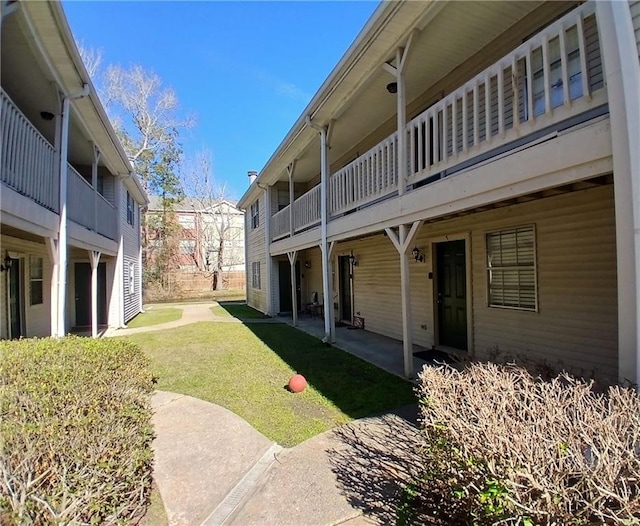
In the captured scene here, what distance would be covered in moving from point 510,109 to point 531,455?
562cm

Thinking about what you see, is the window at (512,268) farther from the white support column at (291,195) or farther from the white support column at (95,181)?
the white support column at (95,181)

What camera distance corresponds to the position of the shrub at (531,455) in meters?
1.71

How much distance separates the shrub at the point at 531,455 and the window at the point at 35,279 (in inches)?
404

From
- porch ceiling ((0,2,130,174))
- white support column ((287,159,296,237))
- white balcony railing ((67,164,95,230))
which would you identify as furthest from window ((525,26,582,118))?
white balcony railing ((67,164,95,230))

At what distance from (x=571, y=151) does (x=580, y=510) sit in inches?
111

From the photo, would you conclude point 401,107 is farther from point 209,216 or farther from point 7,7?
point 209,216

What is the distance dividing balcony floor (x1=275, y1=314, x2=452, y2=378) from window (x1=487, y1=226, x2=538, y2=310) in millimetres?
1824

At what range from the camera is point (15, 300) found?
27.3 feet

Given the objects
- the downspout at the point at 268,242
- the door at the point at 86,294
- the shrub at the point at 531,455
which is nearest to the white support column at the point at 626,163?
the shrub at the point at 531,455

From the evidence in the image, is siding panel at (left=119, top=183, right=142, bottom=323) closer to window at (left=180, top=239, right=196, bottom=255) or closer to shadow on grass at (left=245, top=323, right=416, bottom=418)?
shadow on grass at (left=245, top=323, right=416, bottom=418)

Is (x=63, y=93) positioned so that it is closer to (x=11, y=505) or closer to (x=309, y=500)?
(x=11, y=505)

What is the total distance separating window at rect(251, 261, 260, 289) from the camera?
18016mm

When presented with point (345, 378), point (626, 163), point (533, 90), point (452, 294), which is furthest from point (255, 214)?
point (626, 163)

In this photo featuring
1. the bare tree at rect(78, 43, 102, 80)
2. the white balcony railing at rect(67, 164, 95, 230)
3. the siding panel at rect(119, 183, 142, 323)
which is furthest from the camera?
the bare tree at rect(78, 43, 102, 80)
